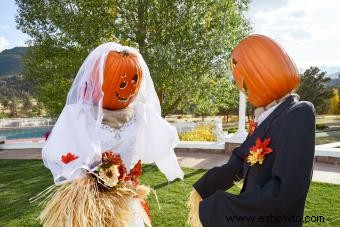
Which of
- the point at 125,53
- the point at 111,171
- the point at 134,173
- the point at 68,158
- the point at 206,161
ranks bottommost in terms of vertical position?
the point at 206,161

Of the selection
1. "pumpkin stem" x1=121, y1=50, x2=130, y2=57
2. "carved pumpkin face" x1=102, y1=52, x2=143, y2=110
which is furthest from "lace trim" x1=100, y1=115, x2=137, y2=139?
"pumpkin stem" x1=121, y1=50, x2=130, y2=57

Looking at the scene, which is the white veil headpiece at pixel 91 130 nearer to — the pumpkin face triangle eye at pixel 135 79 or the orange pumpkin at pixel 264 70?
the pumpkin face triangle eye at pixel 135 79

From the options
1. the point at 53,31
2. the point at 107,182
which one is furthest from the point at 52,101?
the point at 107,182

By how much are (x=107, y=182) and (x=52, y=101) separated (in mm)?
8940

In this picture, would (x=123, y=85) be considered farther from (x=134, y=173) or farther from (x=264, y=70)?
(x=264, y=70)

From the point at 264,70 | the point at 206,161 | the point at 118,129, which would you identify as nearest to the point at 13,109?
the point at 206,161

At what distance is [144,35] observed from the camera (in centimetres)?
1102

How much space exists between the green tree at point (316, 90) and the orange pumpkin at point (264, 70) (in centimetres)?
3758

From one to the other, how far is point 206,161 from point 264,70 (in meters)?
7.02

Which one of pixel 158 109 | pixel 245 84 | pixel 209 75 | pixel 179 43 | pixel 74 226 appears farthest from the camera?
pixel 209 75

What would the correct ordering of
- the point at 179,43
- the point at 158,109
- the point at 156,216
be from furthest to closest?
the point at 179,43 < the point at 156,216 < the point at 158,109

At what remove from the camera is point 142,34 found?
35.8 ft

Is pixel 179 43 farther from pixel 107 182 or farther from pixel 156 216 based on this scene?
pixel 107 182

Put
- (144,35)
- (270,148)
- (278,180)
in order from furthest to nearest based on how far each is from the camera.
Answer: (144,35) → (270,148) → (278,180)
